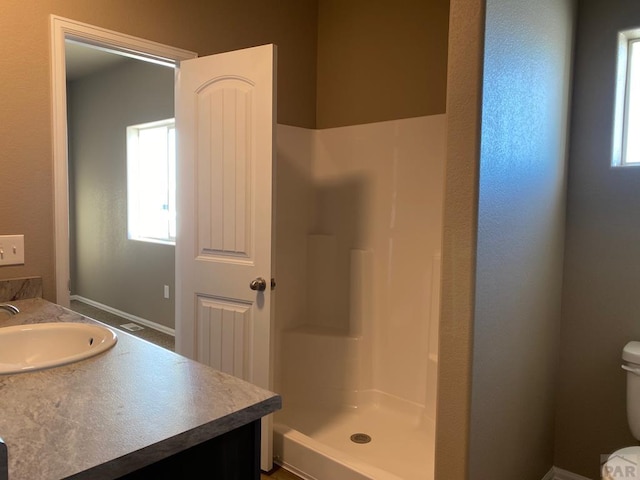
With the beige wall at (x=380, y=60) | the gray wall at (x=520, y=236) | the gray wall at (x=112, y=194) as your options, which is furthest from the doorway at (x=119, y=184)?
the gray wall at (x=520, y=236)

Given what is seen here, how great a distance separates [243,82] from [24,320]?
1.37 m

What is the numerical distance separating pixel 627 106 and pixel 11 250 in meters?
2.67

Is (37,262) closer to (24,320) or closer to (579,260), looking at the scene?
(24,320)

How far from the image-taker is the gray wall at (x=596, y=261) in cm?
207

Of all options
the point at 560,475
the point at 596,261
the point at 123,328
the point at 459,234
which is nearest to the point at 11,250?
the point at 459,234

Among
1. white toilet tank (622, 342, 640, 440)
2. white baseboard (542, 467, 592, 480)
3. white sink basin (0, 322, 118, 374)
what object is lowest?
white baseboard (542, 467, 592, 480)

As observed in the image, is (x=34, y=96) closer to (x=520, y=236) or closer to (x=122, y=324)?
(x=520, y=236)

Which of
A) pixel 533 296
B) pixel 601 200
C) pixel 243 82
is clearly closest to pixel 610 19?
pixel 601 200

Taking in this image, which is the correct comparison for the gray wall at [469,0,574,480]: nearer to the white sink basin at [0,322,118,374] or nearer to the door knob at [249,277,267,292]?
the door knob at [249,277,267,292]

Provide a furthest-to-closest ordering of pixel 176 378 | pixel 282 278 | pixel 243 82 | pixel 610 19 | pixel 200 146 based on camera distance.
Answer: pixel 282 278 < pixel 200 146 < pixel 243 82 < pixel 610 19 < pixel 176 378

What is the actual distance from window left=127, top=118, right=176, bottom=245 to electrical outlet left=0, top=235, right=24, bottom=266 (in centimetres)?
280

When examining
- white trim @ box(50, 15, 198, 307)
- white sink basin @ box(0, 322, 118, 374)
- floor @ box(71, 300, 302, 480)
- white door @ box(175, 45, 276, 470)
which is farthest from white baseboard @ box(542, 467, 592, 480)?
floor @ box(71, 300, 302, 480)

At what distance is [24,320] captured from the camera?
1560 mm

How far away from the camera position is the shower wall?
8.98 ft
